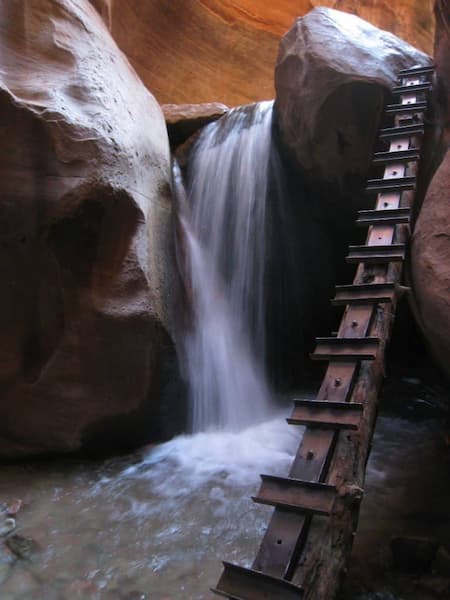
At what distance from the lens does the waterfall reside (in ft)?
15.6

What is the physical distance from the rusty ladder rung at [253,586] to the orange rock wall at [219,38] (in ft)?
31.9

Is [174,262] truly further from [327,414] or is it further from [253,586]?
[253,586]

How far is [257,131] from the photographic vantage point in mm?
6160

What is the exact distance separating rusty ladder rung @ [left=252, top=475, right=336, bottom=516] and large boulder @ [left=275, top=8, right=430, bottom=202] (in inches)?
144

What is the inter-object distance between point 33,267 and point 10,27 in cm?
189

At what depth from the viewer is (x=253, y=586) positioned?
6.09 feet

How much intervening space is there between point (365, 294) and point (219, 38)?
10.2 meters

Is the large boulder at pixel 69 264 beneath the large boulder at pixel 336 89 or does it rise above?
beneath

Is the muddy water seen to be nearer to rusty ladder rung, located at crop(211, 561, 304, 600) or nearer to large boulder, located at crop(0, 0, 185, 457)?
large boulder, located at crop(0, 0, 185, 457)

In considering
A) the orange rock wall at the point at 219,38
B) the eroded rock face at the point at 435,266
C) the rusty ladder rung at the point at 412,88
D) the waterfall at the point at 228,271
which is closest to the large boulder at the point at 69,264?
the waterfall at the point at 228,271

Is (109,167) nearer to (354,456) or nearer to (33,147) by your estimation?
(33,147)

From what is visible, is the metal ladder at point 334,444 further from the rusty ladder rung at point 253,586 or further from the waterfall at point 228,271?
the waterfall at point 228,271

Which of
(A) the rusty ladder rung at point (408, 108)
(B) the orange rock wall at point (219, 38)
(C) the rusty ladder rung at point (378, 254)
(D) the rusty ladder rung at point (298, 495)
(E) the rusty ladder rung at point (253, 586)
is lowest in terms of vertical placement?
(E) the rusty ladder rung at point (253, 586)

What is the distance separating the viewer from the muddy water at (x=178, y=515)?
2.50m
